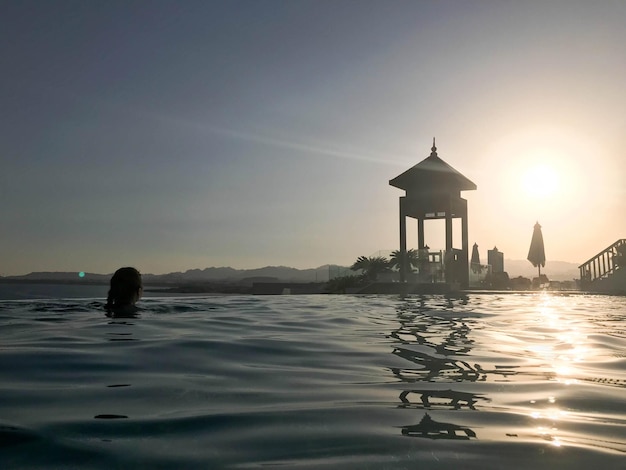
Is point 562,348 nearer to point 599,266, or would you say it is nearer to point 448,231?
point 448,231

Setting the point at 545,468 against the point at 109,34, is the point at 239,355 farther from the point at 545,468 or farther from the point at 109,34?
the point at 109,34

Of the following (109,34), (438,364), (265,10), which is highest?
(265,10)

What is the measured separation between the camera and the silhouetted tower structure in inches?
766

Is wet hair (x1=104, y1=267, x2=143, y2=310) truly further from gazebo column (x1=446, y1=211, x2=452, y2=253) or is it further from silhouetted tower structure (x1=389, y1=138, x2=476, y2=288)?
gazebo column (x1=446, y1=211, x2=452, y2=253)

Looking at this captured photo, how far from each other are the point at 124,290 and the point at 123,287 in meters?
0.06

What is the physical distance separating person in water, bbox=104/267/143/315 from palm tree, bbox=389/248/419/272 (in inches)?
519

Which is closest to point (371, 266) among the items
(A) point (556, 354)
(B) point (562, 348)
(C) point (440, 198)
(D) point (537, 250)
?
(C) point (440, 198)

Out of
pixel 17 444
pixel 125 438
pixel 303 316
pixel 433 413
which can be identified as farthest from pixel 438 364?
pixel 303 316

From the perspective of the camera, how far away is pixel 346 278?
20.8 m

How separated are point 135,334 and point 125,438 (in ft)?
11.1

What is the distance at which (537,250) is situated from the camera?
86.3 feet

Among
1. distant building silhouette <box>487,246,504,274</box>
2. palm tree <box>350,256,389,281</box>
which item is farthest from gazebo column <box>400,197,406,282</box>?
distant building silhouette <box>487,246,504,274</box>

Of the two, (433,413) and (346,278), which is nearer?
(433,413)

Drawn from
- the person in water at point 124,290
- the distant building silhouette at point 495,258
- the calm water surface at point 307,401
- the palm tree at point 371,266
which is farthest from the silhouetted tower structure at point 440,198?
the calm water surface at point 307,401
